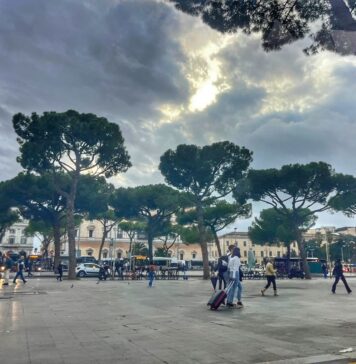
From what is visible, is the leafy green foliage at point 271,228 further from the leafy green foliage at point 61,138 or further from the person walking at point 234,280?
the person walking at point 234,280

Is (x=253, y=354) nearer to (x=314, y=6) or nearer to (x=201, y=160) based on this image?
(x=314, y=6)

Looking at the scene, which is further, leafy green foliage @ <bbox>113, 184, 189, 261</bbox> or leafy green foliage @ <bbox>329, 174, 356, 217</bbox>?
leafy green foliage @ <bbox>113, 184, 189, 261</bbox>

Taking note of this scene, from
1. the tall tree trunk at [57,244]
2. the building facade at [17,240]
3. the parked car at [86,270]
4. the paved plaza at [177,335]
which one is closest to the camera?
the paved plaza at [177,335]

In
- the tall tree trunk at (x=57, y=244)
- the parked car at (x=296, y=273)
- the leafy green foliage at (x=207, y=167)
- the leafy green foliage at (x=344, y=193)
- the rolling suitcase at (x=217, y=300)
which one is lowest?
the parked car at (x=296, y=273)

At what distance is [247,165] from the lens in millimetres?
34312

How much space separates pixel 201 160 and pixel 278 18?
979 inches

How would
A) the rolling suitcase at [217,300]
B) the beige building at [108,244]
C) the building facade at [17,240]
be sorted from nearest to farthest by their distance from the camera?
the rolling suitcase at [217,300]
the beige building at [108,244]
the building facade at [17,240]

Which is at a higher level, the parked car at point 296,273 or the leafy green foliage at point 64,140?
the leafy green foliage at point 64,140

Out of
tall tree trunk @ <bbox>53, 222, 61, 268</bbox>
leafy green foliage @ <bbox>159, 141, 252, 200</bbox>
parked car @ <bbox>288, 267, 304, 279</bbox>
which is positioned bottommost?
parked car @ <bbox>288, 267, 304, 279</bbox>

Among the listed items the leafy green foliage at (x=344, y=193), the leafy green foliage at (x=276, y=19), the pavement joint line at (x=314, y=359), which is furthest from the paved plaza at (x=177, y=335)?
the leafy green foliage at (x=344, y=193)

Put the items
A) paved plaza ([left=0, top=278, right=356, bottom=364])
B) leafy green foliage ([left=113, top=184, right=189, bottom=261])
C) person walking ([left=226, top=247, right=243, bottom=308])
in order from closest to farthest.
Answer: paved plaza ([left=0, top=278, right=356, bottom=364]) < person walking ([left=226, top=247, right=243, bottom=308]) < leafy green foliage ([left=113, top=184, right=189, bottom=261])

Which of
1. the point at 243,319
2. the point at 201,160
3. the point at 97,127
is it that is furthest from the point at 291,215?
the point at 243,319

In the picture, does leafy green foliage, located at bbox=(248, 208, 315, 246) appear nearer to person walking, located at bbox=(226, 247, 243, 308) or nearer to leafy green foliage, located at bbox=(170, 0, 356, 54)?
person walking, located at bbox=(226, 247, 243, 308)

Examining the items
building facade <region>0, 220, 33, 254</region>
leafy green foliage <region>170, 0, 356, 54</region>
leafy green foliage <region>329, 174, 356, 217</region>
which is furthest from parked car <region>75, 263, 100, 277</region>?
building facade <region>0, 220, 33, 254</region>
